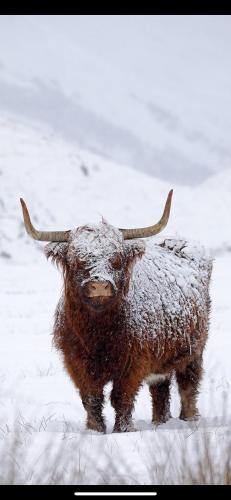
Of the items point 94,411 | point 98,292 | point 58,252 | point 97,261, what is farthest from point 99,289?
point 94,411

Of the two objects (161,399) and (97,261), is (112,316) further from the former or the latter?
(161,399)

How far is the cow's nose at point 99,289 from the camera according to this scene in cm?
541

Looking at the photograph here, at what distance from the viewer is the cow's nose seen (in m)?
5.41

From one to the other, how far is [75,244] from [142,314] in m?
0.83

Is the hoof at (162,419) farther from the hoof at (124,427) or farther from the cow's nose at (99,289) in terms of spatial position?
the cow's nose at (99,289)

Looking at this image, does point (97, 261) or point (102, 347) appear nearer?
point (97, 261)

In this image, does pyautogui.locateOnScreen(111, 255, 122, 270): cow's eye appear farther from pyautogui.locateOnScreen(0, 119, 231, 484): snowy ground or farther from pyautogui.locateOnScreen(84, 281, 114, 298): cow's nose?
pyautogui.locateOnScreen(0, 119, 231, 484): snowy ground

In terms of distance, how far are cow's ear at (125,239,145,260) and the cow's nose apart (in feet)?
1.95

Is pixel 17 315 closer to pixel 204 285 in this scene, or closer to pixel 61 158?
pixel 204 285

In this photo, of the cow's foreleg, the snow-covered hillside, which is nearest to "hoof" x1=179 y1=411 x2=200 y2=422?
the cow's foreleg

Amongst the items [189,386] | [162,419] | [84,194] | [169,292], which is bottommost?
[162,419]

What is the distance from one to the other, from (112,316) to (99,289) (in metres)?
0.57

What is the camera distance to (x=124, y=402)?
5.90m
